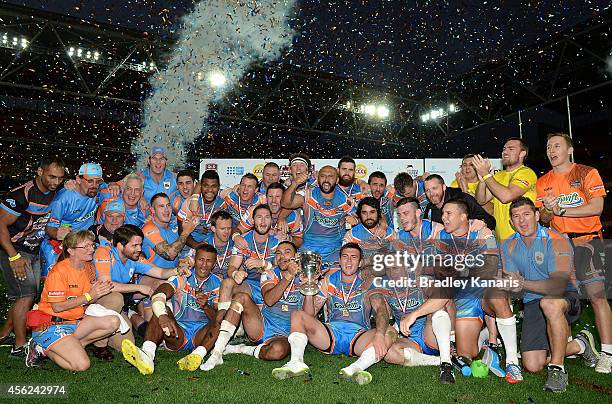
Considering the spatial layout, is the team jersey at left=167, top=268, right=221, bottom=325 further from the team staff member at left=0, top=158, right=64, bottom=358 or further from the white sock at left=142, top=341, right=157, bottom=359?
the team staff member at left=0, top=158, right=64, bottom=358

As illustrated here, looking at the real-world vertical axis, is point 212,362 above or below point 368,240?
below

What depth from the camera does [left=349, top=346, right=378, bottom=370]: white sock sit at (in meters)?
4.64

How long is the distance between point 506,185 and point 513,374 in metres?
2.18

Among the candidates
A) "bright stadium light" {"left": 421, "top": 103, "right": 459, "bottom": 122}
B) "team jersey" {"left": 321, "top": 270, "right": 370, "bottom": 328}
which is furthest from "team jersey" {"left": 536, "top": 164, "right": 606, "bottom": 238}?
"bright stadium light" {"left": 421, "top": 103, "right": 459, "bottom": 122}

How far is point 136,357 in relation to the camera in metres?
4.72

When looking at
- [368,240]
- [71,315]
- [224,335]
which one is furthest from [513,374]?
[71,315]

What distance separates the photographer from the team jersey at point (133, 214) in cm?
690

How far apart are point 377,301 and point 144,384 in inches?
93.8

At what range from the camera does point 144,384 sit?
443cm

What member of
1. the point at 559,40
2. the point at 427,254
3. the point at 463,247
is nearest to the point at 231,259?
the point at 427,254

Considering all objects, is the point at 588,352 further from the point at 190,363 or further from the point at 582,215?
the point at 190,363

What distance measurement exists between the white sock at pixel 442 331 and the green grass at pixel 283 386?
0.25 meters

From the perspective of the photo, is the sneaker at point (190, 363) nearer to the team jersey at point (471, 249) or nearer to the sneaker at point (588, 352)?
the team jersey at point (471, 249)

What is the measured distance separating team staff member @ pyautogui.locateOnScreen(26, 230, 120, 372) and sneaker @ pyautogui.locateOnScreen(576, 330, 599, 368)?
487 cm
